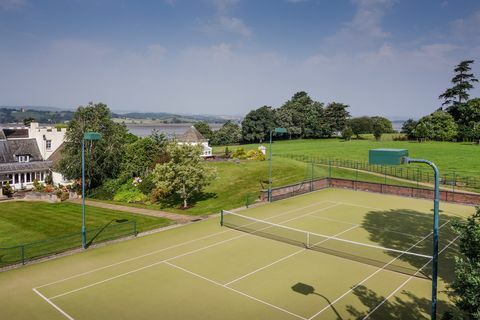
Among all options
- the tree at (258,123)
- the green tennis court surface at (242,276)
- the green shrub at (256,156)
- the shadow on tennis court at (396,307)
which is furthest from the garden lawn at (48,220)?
the tree at (258,123)

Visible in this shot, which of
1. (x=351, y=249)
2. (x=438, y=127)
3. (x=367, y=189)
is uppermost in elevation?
(x=438, y=127)

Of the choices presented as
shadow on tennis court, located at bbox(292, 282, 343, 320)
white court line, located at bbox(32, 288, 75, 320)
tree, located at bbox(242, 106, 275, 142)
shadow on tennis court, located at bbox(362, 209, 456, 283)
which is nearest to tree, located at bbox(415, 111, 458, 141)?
tree, located at bbox(242, 106, 275, 142)

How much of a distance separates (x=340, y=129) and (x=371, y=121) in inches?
1131

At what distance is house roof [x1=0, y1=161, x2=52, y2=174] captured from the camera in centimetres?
4994

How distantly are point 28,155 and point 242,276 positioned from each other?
149 feet

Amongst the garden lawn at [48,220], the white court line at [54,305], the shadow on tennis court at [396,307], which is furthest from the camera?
the garden lawn at [48,220]

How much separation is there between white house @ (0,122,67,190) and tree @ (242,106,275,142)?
6865cm

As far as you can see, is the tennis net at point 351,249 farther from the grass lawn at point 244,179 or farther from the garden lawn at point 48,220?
the garden lawn at point 48,220

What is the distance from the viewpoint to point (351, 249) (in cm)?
2555

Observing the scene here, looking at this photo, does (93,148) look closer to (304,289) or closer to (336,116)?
(304,289)

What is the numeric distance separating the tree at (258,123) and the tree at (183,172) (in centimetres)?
8081

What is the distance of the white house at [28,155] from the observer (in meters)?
50.6

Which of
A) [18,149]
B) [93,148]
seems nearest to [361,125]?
[93,148]

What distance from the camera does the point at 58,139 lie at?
2311 inches
